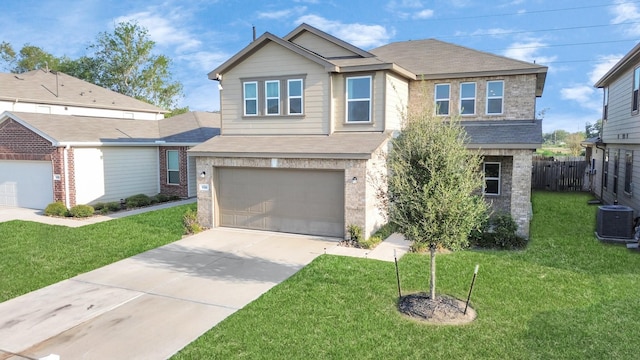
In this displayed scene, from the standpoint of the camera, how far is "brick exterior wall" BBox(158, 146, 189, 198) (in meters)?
20.9

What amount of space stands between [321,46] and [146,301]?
445 inches

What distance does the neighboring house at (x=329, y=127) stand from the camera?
1291 cm

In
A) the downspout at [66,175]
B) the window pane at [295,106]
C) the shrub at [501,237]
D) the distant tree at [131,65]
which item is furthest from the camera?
the distant tree at [131,65]

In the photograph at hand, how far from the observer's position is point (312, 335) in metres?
6.61

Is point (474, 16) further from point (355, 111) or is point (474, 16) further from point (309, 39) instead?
point (355, 111)

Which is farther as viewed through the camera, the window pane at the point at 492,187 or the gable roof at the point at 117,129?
the gable roof at the point at 117,129

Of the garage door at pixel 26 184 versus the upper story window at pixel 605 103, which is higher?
the upper story window at pixel 605 103

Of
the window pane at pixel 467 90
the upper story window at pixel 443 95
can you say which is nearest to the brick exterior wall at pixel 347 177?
the upper story window at pixel 443 95

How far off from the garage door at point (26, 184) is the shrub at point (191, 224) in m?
7.36

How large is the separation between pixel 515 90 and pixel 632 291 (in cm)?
903

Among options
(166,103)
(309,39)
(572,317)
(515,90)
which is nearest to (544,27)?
(515,90)

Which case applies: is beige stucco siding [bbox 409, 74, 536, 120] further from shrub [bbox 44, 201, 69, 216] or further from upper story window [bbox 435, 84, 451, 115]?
shrub [bbox 44, 201, 69, 216]

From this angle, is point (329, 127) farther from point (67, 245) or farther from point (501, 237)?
point (67, 245)

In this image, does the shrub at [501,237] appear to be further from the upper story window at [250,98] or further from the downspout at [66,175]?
the downspout at [66,175]
